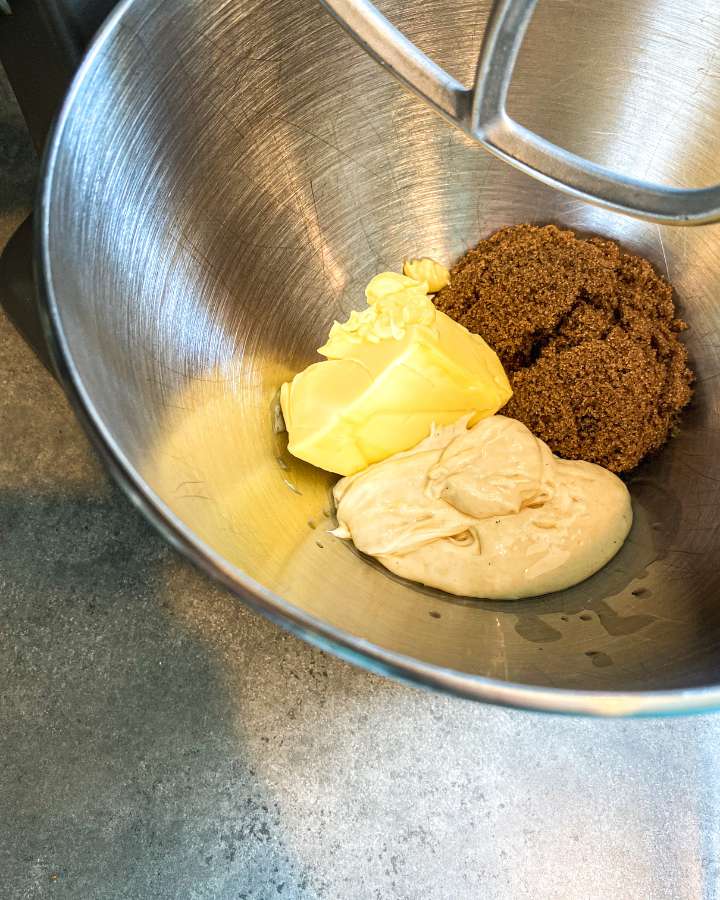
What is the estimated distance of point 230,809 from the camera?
3.12 ft

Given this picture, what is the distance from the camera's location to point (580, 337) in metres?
0.95

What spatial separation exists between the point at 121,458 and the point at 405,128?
0.63m

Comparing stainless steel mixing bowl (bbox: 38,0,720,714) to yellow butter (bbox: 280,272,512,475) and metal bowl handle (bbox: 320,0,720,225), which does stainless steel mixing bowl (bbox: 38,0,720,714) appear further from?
metal bowl handle (bbox: 320,0,720,225)

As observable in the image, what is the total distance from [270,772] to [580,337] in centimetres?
68

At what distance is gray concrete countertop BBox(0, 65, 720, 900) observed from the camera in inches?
36.6

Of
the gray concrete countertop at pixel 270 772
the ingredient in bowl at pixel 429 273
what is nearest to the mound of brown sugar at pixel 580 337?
the ingredient in bowl at pixel 429 273

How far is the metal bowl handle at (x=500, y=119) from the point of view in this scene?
18.0 inches

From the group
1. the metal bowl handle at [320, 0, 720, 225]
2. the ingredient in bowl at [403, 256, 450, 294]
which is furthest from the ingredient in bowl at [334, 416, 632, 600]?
the metal bowl handle at [320, 0, 720, 225]

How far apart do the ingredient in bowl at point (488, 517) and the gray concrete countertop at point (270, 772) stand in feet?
0.89

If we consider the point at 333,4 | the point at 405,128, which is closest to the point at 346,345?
the point at 405,128

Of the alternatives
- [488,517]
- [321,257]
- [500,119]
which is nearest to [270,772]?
[488,517]

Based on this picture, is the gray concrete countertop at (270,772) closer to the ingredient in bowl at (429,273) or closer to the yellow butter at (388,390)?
the yellow butter at (388,390)

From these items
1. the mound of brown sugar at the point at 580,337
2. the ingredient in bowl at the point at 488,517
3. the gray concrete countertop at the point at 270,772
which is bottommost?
the gray concrete countertop at the point at 270,772

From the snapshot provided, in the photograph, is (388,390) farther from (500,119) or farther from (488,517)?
(500,119)
